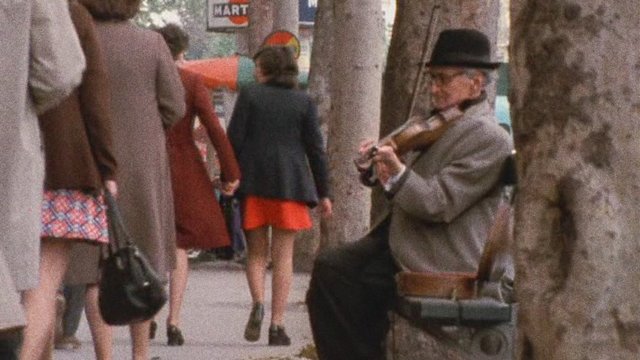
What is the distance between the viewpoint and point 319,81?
2447 centimetres

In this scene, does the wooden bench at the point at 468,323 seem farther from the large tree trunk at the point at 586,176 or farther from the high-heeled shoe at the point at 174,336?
the high-heeled shoe at the point at 174,336

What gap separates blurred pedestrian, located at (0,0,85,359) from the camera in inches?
308

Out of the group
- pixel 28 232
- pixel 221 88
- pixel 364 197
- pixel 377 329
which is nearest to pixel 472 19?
pixel 377 329

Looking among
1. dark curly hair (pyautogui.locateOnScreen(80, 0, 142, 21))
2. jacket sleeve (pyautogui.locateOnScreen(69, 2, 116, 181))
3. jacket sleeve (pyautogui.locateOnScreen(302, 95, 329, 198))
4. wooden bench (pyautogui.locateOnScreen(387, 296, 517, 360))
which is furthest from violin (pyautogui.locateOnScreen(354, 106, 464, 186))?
A: jacket sleeve (pyautogui.locateOnScreen(302, 95, 329, 198))

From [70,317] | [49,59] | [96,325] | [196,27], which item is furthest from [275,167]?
[196,27]

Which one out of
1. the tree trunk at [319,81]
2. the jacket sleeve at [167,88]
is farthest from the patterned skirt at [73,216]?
the tree trunk at [319,81]

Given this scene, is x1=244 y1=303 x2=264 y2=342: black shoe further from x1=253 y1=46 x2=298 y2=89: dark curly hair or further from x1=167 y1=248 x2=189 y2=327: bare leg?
x1=253 y1=46 x2=298 y2=89: dark curly hair

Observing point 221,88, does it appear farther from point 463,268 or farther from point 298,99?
point 463,268

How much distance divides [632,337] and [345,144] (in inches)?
438

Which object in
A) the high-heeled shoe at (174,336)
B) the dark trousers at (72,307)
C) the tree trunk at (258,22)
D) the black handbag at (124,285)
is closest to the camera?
the black handbag at (124,285)

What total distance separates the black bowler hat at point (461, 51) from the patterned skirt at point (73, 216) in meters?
1.36

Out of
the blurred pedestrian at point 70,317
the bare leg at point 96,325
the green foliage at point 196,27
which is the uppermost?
the bare leg at point 96,325

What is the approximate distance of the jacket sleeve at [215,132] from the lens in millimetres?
13672

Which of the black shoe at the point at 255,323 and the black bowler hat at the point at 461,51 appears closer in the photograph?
the black bowler hat at the point at 461,51
